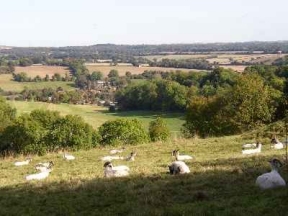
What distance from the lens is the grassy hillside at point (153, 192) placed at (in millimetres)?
12062

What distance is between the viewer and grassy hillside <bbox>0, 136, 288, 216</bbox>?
1206 cm

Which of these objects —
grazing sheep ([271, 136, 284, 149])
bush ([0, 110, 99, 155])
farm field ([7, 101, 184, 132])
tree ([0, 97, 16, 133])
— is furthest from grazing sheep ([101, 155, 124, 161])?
farm field ([7, 101, 184, 132])

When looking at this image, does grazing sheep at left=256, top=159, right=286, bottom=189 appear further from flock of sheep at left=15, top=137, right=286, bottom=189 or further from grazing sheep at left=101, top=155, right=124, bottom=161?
grazing sheep at left=101, top=155, right=124, bottom=161

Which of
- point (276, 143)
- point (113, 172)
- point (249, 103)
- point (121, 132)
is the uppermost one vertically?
point (113, 172)

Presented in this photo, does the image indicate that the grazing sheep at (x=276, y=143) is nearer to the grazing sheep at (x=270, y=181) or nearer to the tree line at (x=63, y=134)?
the grazing sheep at (x=270, y=181)

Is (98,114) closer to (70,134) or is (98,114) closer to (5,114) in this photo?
(5,114)

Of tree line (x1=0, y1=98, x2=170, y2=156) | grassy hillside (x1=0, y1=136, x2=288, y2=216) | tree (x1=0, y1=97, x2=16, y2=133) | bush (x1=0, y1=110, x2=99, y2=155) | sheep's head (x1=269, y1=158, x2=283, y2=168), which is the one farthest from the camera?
tree (x1=0, y1=97, x2=16, y2=133)

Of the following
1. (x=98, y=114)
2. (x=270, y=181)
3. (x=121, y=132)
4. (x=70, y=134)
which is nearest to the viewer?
(x=270, y=181)

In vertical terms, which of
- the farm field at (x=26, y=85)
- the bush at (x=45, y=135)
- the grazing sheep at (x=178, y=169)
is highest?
the grazing sheep at (x=178, y=169)

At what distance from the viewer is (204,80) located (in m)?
145

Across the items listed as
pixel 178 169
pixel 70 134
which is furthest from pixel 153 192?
pixel 70 134

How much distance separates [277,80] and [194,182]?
87.7m

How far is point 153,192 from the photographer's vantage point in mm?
14289

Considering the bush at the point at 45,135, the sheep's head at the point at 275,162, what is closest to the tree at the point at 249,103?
the bush at the point at 45,135
